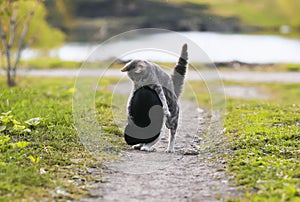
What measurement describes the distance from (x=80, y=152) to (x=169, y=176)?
1437mm

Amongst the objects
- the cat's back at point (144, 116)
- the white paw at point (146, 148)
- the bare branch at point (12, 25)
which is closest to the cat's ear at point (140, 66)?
the cat's back at point (144, 116)

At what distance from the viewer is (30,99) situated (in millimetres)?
11031

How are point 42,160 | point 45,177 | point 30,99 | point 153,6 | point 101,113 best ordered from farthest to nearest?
point 153,6 < point 30,99 < point 101,113 < point 42,160 < point 45,177

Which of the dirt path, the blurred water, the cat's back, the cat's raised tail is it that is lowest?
the dirt path

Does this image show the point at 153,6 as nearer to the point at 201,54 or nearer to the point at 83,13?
the point at 83,13

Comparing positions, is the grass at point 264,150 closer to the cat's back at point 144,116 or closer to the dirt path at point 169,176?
the dirt path at point 169,176

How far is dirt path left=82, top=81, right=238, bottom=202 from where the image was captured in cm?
597

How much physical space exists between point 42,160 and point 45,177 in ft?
2.39

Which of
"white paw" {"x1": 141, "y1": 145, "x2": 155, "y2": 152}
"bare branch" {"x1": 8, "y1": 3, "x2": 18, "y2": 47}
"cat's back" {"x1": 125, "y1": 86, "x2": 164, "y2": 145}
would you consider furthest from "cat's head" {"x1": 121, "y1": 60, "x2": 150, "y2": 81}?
"bare branch" {"x1": 8, "y1": 3, "x2": 18, "y2": 47}

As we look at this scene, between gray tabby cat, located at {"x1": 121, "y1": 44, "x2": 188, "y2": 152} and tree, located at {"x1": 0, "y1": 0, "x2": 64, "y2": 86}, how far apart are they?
24.6 feet

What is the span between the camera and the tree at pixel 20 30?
1502 cm

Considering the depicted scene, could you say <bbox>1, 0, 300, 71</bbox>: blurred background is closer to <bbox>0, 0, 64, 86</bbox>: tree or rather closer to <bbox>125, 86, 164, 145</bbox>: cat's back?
<bbox>0, 0, 64, 86</bbox>: tree

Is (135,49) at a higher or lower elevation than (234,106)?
higher

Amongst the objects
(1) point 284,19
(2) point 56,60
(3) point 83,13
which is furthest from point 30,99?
(3) point 83,13
